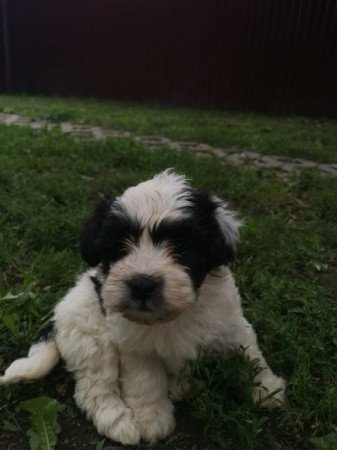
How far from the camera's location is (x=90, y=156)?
5.91 metres

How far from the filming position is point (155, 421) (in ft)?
7.20

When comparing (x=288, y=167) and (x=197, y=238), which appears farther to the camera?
(x=288, y=167)

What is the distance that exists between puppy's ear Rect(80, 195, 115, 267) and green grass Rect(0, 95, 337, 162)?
4.37m

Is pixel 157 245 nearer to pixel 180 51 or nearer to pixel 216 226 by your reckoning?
pixel 216 226

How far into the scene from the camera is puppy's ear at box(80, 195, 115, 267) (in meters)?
2.23

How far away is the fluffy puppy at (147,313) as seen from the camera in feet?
6.63

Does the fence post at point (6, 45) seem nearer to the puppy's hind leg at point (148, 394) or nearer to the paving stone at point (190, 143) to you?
the paving stone at point (190, 143)

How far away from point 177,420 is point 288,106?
8.81 metres

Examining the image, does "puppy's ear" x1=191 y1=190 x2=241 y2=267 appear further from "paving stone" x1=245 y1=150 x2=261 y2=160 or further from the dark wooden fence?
the dark wooden fence

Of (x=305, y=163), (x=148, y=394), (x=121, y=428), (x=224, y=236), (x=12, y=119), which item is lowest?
(x=12, y=119)

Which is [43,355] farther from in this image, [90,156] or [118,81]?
[118,81]

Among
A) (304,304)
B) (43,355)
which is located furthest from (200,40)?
(43,355)

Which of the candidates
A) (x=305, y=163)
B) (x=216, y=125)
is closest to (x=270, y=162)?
(x=305, y=163)

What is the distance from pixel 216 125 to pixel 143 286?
6.80 metres
